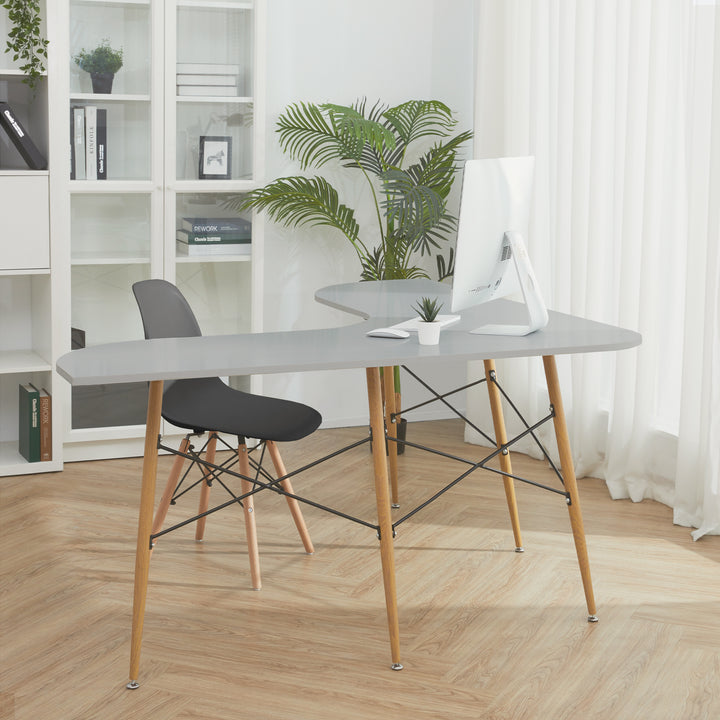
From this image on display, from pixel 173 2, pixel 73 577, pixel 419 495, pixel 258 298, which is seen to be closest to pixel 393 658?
pixel 73 577

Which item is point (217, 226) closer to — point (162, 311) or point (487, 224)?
point (162, 311)

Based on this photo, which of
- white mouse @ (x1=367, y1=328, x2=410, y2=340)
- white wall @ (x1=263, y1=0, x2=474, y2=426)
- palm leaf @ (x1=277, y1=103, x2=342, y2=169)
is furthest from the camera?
white wall @ (x1=263, y1=0, x2=474, y2=426)

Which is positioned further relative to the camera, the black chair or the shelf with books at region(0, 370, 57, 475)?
the shelf with books at region(0, 370, 57, 475)

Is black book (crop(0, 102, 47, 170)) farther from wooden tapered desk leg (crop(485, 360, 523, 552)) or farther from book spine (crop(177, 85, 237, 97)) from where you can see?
wooden tapered desk leg (crop(485, 360, 523, 552))

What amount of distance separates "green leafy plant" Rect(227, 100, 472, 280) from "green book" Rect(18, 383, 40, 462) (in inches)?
44.1

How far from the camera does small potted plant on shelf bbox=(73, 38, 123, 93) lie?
409 centimetres

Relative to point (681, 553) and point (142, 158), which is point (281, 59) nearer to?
point (142, 158)

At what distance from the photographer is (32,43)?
3.90 metres

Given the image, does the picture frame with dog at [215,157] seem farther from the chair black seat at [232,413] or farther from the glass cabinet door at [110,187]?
the chair black seat at [232,413]

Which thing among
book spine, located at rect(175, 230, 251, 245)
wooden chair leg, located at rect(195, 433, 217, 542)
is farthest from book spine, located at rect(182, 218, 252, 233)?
wooden chair leg, located at rect(195, 433, 217, 542)

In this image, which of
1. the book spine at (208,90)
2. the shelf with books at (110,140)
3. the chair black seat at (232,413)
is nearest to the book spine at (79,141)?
the shelf with books at (110,140)

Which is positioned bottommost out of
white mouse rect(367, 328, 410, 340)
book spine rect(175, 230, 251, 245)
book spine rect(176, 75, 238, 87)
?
white mouse rect(367, 328, 410, 340)

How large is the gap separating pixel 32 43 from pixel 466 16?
6.66 feet

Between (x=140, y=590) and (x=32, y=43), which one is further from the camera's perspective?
(x=32, y=43)
